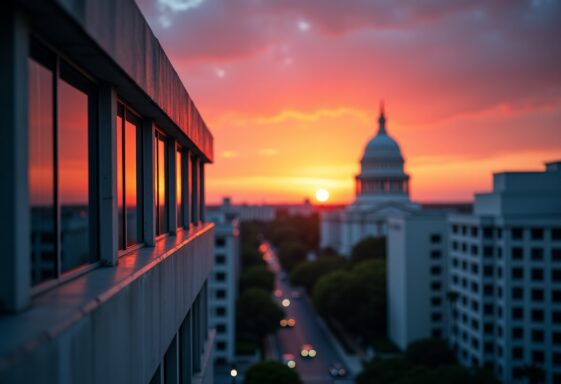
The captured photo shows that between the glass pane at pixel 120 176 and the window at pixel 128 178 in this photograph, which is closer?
the glass pane at pixel 120 176

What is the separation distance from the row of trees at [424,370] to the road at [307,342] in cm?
699

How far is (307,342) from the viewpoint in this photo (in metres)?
57.3

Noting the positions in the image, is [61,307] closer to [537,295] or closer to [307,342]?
[537,295]

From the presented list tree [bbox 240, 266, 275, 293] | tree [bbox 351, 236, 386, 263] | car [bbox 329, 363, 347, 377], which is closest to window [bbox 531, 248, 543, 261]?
car [bbox 329, 363, 347, 377]

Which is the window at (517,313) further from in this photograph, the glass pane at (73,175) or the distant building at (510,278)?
the glass pane at (73,175)

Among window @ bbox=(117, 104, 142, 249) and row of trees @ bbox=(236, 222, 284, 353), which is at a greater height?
window @ bbox=(117, 104, 142, 249)

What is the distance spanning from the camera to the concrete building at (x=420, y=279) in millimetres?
52531

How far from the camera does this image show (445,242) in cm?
5456

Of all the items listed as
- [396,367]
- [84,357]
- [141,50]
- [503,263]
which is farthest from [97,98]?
[503,263]

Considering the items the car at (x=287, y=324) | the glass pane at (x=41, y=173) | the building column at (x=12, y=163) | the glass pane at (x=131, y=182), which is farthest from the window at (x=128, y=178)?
the car at (x=287, y=324)

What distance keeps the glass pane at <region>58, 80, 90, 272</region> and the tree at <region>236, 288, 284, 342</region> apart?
4829cm

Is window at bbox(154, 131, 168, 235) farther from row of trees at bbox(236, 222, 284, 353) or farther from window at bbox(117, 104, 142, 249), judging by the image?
row of trees at bbox(236, 222, 284, 353)

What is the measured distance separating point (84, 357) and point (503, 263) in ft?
139

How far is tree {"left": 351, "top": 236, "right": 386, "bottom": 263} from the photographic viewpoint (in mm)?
→ 82500
